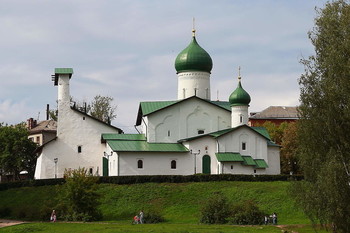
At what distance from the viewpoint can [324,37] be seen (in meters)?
29.0

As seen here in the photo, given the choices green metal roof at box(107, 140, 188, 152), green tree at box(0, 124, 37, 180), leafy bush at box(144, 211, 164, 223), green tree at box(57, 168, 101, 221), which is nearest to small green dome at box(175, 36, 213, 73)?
green metal roof at box(107, 140, 188, 152)

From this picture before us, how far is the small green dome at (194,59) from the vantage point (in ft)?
192

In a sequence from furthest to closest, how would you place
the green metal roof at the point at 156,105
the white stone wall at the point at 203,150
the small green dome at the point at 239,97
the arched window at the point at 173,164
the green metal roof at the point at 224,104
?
1. the green metal roof at the point at 224,104
2. the green metal roof at the point at 156,105
3. the small green dome at the point at 239,97
4. the arched window at the point at 173,164
5. the white stone wall at the point at 203,150

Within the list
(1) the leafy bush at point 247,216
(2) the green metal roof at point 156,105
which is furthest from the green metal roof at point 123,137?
(1) the leafy bush at point 247,216

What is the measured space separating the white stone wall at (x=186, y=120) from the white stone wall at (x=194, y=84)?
186 centimetres

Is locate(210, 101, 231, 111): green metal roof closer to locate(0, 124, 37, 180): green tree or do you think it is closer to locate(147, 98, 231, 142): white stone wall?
locate(147, 98, 231, 142): white stone wall

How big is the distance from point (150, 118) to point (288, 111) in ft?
A: 120

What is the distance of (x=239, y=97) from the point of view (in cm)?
5541

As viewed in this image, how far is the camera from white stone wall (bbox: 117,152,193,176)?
5303 centimetres

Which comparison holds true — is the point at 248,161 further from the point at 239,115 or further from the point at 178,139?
the point at 178,139

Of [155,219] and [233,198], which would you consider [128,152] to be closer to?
[233,198]

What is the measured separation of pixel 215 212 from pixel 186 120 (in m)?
21.4

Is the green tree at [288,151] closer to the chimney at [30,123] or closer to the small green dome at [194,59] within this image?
the small green dome at [194,59]

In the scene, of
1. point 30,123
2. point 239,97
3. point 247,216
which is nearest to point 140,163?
point 239,97
